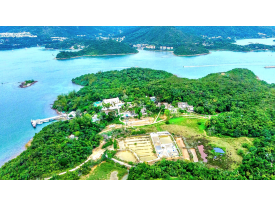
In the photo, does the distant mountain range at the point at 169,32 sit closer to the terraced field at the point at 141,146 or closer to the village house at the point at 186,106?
the village house at the point at 186,106

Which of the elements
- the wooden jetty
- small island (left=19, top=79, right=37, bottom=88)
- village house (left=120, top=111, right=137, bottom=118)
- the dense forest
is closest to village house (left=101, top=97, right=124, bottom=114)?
the dense forest

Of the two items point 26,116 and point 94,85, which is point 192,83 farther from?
point 26,116

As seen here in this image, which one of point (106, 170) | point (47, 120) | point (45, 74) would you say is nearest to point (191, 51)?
point (45, 74)

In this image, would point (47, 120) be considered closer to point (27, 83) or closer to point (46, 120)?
point (46, 120)

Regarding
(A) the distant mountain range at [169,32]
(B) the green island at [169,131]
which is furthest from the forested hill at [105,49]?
(B) the green island at [169,131]

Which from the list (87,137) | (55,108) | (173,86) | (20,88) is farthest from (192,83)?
(20,88)

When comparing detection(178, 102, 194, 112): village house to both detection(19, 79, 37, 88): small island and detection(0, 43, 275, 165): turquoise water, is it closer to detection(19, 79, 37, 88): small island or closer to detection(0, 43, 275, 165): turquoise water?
detection(0, 43, 275, 165): turquoise water
